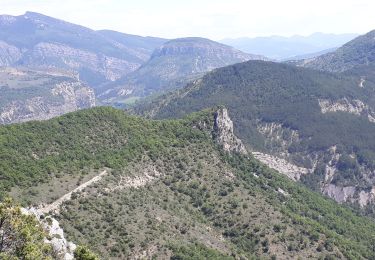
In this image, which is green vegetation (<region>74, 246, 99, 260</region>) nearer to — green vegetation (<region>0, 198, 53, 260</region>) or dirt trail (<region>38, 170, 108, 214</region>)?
green vegetation (<region>0, 198, 53, 260</region>)

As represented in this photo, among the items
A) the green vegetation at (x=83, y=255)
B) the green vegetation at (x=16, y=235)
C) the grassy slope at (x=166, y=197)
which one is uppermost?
the green vegetation at (x=16, y=235)

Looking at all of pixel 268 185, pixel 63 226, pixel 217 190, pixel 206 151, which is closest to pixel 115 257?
pixel 63 226

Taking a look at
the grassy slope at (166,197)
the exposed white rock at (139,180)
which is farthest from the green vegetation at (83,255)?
the exposed white rock at (139,180)

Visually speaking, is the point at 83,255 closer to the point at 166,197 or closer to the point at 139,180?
the point at 166,197

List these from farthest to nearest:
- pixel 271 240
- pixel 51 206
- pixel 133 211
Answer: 1. pixel 271 240
2. pixel 133 211
3. pixel 51 206

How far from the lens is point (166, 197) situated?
148 m

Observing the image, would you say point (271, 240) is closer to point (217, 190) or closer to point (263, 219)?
point (263, 219)

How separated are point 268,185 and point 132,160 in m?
61.2

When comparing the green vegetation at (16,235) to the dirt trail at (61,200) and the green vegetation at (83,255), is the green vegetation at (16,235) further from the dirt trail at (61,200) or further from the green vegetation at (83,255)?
the dirt trail at (61,200)

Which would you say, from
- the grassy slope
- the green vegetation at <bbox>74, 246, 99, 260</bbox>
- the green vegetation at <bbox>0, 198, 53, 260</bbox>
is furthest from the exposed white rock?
the green vegetation at <bbox>0, 198, 53, 260</bbox>

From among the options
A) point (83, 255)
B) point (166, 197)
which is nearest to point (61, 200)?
point (166, 197)

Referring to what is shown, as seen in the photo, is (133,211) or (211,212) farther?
(211,212)

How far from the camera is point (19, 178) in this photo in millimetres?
121750

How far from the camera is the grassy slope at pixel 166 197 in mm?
121562
